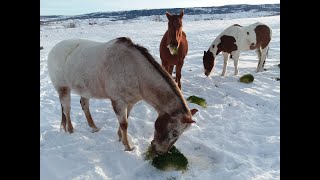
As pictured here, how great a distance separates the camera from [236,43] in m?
10.7

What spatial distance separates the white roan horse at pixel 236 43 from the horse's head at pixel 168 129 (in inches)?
249

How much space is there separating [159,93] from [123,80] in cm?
66

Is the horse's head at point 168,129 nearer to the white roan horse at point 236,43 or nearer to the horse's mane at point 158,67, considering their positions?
the horse's mane at point 158,67

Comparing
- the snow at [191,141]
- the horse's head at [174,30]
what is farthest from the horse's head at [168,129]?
→ the horse's head at [174,30]

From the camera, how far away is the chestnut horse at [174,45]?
7238 mm

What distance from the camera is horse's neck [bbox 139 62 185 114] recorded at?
167 inches

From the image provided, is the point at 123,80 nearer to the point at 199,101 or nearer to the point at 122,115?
the point at 122,115

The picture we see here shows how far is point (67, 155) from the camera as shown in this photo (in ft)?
15.3

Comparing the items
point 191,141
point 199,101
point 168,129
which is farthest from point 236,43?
point 168,129

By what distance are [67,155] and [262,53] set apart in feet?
30.8

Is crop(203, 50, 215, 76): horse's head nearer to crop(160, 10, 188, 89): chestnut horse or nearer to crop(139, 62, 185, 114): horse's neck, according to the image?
crop(160, 10, 188, 89): chestnut horse


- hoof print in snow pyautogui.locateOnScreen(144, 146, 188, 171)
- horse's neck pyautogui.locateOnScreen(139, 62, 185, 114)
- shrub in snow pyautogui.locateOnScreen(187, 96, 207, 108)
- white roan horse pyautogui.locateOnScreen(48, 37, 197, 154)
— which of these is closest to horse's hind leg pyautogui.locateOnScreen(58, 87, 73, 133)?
white roan horse pyautogui.locateOnScreen(48, 37, 197, 154)
